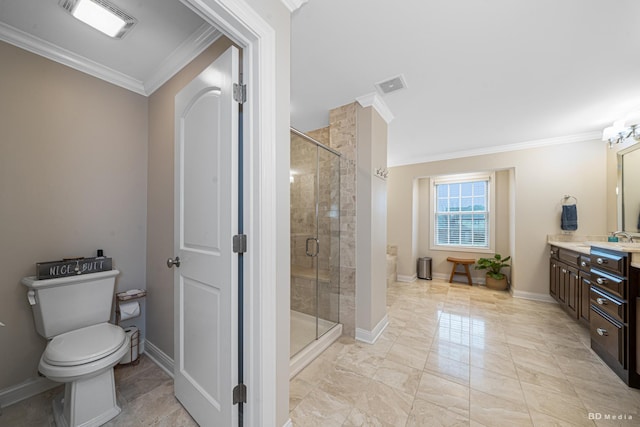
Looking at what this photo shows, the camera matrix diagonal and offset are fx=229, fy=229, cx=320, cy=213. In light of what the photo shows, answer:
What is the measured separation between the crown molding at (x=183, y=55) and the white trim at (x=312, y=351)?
8.19ft

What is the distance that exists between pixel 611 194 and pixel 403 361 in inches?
146

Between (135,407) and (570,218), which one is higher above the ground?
(570,218)

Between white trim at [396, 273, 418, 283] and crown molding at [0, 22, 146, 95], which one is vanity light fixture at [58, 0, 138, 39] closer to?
crown molding at [0, 22, 146, 95]

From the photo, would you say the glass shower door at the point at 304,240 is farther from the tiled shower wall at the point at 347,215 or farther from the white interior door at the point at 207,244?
the white interior door at the point at 207,244

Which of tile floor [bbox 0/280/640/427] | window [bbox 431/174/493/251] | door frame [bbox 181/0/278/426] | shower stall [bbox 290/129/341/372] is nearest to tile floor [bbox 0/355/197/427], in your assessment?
tile floor [bbox 0/280/640/427]

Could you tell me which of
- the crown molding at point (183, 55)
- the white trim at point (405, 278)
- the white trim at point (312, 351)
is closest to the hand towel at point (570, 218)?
the white trim at point (405, 278)

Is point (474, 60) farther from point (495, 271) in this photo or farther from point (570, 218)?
point (495, 271)

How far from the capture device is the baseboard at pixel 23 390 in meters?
1.50

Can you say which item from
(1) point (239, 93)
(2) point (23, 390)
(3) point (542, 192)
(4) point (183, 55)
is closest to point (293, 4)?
(1) point (239, 93)

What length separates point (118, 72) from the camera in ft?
6.50

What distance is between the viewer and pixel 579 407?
60.0 inches

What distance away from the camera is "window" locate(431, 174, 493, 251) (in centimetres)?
466

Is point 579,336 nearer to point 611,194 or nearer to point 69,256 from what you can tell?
point 611,194

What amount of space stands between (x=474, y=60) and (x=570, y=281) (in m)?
2.86
